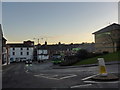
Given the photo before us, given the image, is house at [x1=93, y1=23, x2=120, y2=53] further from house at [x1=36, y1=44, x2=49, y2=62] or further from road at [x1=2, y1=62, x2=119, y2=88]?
house at [x1=36, y1=44, x2=49, y2=62]

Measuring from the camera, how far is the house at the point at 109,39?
5926 cm

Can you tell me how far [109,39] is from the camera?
63219 millimetres

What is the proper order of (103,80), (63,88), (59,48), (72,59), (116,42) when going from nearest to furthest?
(63,88) < (103,80) < (72,59) < (116,42) < (59,48)

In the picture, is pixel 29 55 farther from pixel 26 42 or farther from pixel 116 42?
pixel 116 42

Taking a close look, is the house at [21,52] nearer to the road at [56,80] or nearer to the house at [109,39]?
the house at [109,39]

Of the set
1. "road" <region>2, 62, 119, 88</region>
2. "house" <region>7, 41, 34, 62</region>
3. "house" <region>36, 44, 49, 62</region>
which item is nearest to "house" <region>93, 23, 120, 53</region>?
"road" <region>2, 62, 119, 88</region>

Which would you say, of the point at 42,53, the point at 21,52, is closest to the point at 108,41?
the point at 42,53

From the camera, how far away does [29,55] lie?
107750 mm

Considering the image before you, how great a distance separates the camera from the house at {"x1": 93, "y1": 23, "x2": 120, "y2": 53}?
59256 millimetres

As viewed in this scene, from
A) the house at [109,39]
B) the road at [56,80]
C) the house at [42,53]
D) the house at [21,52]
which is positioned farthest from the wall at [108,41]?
the house at [21,52]

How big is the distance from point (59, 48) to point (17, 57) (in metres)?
29.3

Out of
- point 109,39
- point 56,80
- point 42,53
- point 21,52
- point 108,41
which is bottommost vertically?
point 56,80

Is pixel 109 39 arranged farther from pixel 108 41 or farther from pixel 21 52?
pixel 21 52

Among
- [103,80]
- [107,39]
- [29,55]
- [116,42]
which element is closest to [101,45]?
[107,39]
